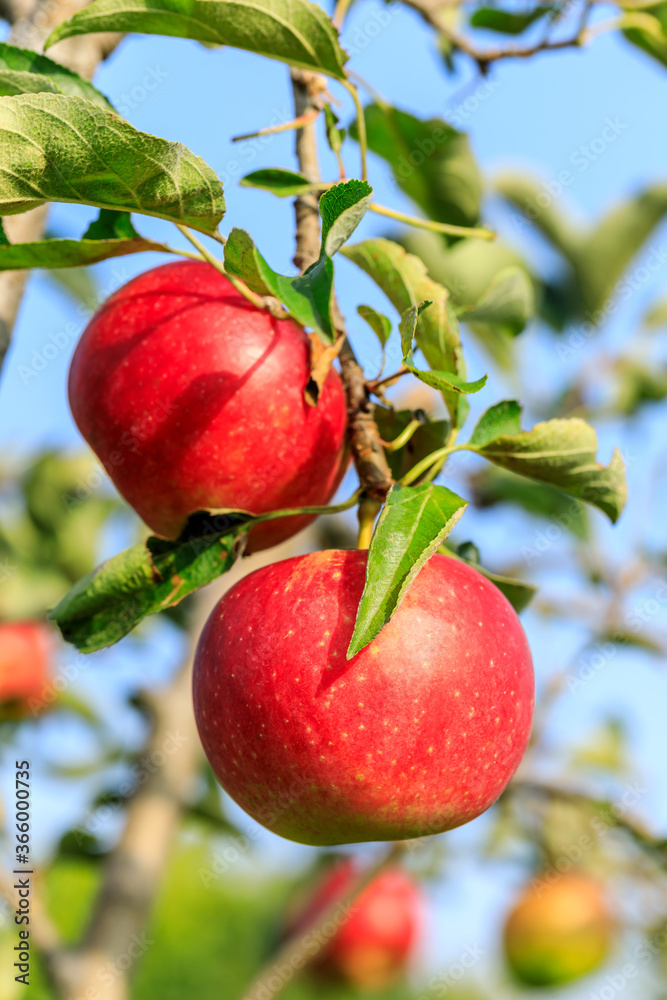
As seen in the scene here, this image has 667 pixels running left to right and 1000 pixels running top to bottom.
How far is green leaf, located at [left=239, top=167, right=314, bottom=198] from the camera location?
0.69 m

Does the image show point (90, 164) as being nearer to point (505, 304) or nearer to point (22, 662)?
point (505, 304)

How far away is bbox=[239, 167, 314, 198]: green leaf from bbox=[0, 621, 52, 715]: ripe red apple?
6.07 ft

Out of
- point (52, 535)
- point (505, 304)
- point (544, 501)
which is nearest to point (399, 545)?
point (505, 304)

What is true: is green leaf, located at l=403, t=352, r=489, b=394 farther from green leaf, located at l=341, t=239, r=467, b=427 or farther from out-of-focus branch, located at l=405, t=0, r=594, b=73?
out-of-focus branch, located at l=405, t=0, r=594, b=73

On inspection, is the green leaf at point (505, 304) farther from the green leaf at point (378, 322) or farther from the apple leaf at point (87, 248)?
the apple leaf at point (87, 248)

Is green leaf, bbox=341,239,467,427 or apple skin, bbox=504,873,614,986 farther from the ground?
green leaf, bbox=341,239,467,427

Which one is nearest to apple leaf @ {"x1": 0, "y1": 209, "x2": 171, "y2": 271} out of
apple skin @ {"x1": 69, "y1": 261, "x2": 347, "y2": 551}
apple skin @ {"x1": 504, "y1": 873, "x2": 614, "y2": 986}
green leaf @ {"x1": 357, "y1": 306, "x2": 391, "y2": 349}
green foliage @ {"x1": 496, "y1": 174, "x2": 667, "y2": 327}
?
apple skin @ {"x1": 69, "y1": 261, "x2": 347, "y2": 551}

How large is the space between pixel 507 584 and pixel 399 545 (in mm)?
283

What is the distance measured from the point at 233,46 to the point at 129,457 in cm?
32

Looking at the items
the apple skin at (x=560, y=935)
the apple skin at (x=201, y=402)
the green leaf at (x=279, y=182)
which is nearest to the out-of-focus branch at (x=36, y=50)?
the apple skin at (x=201, y=402)

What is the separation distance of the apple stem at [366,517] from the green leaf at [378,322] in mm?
125

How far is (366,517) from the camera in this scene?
2.24 ft

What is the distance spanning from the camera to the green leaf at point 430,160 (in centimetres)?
102

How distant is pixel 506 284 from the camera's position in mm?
865
